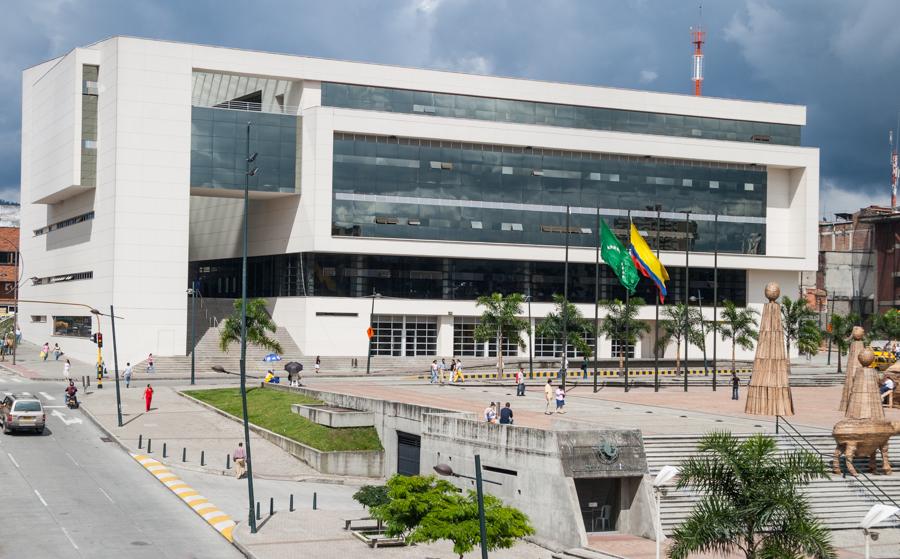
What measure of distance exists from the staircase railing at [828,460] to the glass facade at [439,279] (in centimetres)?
5296

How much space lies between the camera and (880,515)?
95.2 feet

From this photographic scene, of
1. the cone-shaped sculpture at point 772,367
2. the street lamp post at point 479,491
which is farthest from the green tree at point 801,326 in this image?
the street lamp post at point 479,491

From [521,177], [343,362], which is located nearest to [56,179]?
[343,362]

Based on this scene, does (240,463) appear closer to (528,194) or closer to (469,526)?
(469,526)

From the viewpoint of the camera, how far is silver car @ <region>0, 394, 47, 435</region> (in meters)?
51.9

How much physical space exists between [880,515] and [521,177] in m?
72.6

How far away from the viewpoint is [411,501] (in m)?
32.7

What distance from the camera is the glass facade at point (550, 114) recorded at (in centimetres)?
9581

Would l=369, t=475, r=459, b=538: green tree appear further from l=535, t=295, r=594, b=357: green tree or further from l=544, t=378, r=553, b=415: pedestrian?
l=535, t=295, r=594, b=357: green tree

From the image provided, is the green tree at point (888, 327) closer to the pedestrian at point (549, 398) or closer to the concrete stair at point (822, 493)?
the pedestrian at point (549, 398)

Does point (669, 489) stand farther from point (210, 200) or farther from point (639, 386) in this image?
point (210, 200)

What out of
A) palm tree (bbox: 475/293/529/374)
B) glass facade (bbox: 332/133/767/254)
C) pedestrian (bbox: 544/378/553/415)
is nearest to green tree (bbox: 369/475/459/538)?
pedestrian (bbox: 544/378/553/415)

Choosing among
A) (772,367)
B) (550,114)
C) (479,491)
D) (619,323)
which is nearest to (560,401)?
(772,367)

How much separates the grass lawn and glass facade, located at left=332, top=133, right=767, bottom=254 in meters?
30.5
